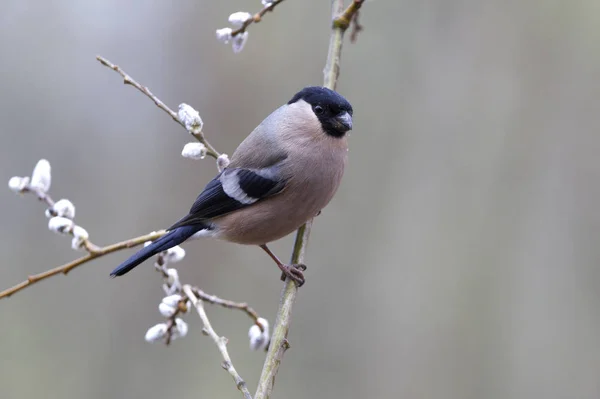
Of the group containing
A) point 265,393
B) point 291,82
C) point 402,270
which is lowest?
point 265,393

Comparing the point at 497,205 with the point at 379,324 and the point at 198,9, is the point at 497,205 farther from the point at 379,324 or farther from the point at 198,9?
the point at 198,9

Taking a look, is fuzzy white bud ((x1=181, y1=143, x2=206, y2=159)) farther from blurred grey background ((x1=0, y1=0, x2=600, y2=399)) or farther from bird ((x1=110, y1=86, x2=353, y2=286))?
blurred grey background ((x1=0, y1=0, x2=600, y2=399))

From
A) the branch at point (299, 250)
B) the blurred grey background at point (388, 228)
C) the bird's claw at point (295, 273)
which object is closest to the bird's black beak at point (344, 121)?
the branch at point (299, 250)

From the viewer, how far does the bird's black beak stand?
2.44m

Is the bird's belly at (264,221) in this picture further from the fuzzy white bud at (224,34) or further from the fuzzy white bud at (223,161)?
the fuzzy white bud at (224,34)

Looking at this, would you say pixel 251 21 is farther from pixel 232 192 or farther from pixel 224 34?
pixel 232 192

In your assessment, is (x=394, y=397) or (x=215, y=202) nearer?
(x=215, y=202)

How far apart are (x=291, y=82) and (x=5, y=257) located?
2647mm

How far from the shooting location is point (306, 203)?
2447 mm

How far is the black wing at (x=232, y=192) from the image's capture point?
2.50m

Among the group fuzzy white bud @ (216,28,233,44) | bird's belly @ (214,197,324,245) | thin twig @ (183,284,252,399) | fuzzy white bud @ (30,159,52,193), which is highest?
fuzzy white bud @ (216,28,233,44)

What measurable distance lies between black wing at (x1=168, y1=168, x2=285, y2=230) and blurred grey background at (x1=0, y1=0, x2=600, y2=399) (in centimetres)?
205

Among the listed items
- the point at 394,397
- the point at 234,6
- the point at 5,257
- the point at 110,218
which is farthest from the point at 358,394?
the point at 234,6

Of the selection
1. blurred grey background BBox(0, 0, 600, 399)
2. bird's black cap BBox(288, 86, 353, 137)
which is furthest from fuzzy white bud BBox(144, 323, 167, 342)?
blurred grey background BBox(0, 0, 600, 399)
